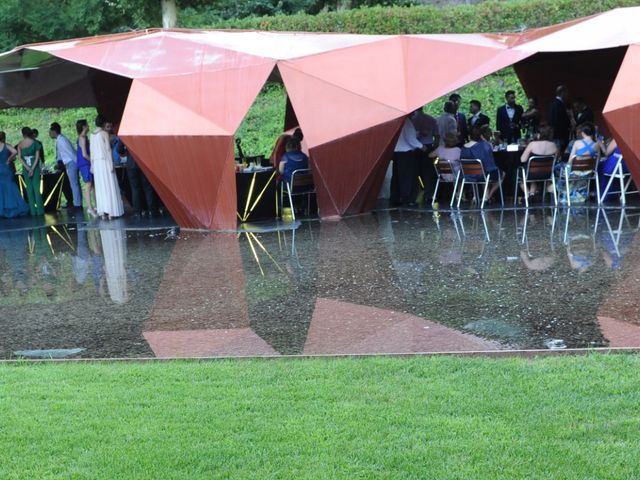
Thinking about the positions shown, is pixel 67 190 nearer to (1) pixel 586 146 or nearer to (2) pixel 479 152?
(2) pixel 479 152

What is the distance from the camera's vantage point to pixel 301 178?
14391 mm

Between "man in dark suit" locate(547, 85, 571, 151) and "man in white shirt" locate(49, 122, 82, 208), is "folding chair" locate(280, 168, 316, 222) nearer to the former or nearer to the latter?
"man in dark suit" locate(547, 85, 571, 151)

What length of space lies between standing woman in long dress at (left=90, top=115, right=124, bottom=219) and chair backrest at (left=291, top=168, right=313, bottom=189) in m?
3.58

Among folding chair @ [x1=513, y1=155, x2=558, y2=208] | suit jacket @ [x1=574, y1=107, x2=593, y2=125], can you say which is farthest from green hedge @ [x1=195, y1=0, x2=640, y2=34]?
folding chair @ [x1=513, y1=155, x2=558, y2=208]

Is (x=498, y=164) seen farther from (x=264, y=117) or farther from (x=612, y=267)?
(x=264, y=117)

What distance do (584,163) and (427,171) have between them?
2.91 meters

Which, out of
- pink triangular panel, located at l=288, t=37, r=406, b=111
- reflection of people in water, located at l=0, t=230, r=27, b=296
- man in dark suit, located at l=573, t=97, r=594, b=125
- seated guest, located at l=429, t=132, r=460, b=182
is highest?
pink triangular panel, located at l=288, t=37, r=406, b=111

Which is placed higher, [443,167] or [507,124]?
[507,124]

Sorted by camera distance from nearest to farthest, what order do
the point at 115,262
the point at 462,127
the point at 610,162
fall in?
1. the point at 115,262
2. the point at 610,162
3. the point at 462,127

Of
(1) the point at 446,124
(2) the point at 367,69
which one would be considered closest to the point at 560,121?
(1) the point at 446,124

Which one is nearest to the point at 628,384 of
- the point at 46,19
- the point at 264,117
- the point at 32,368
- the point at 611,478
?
the point at 611,478

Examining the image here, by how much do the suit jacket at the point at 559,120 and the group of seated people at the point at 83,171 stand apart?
22.3ft

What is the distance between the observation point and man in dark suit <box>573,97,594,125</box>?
15758 mm

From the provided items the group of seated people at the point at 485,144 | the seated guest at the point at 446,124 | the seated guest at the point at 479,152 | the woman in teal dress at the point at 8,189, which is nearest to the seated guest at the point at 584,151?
the group of seated people at the point at 485,144
